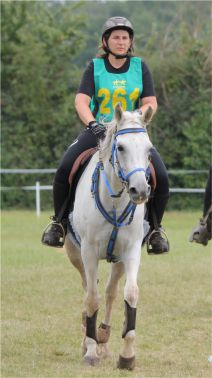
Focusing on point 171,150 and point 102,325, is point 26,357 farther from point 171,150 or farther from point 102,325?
point 171,150

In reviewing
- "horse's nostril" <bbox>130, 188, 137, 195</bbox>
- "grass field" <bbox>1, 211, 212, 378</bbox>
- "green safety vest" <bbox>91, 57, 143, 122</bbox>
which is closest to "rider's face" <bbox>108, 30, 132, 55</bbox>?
"green safety vest" <bbox>91, 57, 143, 122</bbox>

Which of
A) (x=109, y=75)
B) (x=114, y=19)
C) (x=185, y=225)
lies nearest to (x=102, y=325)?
(x=109, y=75)

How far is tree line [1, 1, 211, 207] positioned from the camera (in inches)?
1133

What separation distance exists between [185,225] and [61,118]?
9410mm

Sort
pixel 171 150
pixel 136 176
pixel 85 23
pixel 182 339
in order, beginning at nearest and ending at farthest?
pixel 136 176
pixel 182 339
pixel 171 150
pixel 85 23

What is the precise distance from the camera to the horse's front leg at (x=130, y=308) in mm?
6547

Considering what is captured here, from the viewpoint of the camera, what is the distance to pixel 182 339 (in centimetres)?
830

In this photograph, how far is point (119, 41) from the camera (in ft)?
23.7

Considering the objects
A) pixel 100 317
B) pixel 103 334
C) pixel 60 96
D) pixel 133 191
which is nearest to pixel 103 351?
pixel 103 334

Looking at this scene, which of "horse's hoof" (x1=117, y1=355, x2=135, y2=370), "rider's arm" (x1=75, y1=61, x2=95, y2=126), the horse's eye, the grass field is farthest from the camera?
"rider's arm" (x1=75, y1=61, x2=95, y2=126)

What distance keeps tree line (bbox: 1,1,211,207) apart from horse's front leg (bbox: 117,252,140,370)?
21.0 metres

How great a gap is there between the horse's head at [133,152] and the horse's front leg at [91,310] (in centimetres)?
107

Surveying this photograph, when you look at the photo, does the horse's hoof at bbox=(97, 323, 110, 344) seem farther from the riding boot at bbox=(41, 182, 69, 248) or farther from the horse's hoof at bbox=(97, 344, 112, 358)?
the riding boot at bbox=(41, 182, 69, 248)

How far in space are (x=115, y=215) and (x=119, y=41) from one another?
1.68m
